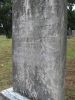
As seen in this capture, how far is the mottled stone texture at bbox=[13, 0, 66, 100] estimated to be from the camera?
494cm

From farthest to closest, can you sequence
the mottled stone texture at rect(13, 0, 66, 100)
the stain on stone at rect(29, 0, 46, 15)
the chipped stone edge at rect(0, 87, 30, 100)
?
the chipped stone edge at rect(0, 87, 30, 100) → the stain on stone at rect(29, 0, 46, 15) → the mottled stone texture at rect(13, 0, 66, 100)

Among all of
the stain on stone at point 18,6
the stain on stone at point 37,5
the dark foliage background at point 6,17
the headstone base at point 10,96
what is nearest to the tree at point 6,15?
the dark foliage background at point 6,17

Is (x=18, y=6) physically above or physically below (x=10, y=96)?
above

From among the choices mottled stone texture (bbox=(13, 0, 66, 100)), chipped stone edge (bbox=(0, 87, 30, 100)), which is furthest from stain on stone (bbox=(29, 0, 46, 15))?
chipped stone edge (bbox=(0, 87, 30, 100))

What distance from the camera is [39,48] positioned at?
17.3ft

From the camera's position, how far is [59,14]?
4898 mm

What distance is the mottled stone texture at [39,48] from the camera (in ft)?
16.2

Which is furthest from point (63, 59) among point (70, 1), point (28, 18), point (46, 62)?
point (70, 1)

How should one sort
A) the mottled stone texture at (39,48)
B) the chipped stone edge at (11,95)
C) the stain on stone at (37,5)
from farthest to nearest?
the chipped stone edge at (11,95) < the stain on stone at (37,5) < the mottled stone texture at (39,48)

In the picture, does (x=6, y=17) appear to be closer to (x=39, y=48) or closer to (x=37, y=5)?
(x=37, y=5)

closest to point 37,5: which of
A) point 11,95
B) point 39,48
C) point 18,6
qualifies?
point 18,6

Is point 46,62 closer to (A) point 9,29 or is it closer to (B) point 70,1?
(A) point 9,29

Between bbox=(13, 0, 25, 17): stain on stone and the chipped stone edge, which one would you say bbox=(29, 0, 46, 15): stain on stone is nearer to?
bbox=(13, 0, 25, 17): stain on stone

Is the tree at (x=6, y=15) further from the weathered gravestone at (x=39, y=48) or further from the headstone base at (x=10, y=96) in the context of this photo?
the headstone base at (x=10, y=96)
